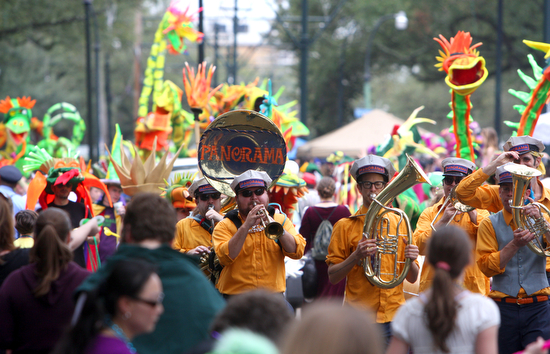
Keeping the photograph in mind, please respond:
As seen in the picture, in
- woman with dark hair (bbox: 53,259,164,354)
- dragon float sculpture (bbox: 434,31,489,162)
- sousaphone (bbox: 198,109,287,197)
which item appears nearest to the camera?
woman with dark hair (bbox: 53,259,164,354)

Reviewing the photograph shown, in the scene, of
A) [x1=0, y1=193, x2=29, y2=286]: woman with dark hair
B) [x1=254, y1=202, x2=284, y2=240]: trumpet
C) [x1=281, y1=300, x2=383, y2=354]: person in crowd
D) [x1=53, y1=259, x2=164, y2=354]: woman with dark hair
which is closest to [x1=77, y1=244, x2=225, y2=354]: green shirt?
[x1=53, y1=259, x2=164, y2=354]: woman with dark hair

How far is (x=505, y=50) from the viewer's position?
84.1ft

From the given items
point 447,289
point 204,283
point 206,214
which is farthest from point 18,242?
point 447,289

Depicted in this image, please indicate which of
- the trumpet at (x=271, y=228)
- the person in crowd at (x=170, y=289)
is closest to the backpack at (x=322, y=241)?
the trumpet at (x=271, y=228)

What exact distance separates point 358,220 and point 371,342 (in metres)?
2.68

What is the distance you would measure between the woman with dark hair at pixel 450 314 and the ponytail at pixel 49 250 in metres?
1.79

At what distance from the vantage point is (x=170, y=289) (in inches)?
113

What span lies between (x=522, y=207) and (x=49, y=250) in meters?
2.93

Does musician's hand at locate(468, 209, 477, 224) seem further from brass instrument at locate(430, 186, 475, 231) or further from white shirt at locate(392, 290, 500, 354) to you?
white shirt at locate(392, 290, 500, 354)

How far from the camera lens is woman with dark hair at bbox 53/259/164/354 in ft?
8.00

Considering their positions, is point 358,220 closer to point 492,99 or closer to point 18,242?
point 18,242

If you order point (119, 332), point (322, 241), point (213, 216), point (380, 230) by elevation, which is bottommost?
point (322, 241)

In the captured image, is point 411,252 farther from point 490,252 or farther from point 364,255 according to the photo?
point 490,252

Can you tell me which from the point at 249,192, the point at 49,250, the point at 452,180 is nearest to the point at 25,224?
the point at 49,250
